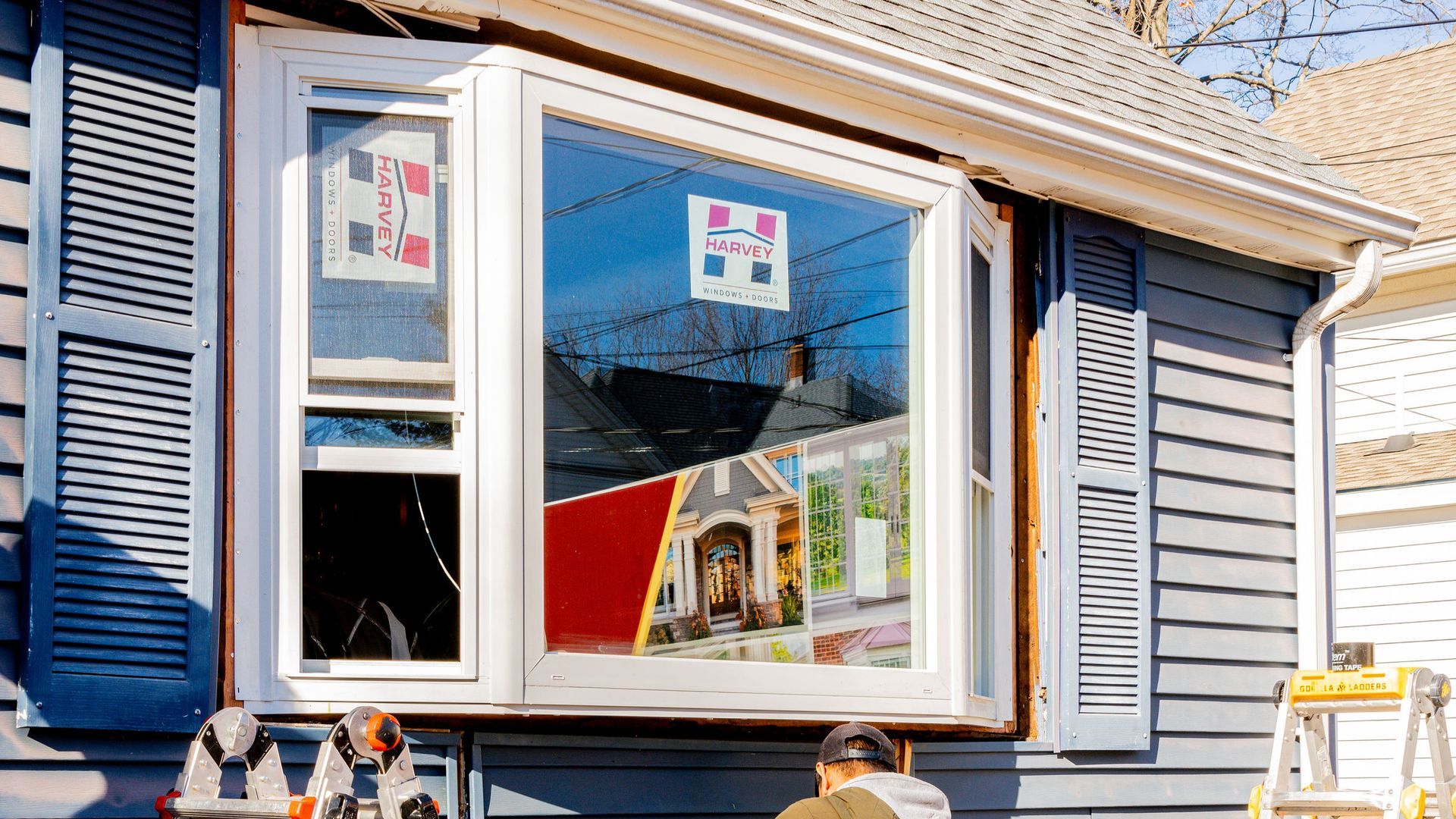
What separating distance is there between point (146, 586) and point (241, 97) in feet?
4.15

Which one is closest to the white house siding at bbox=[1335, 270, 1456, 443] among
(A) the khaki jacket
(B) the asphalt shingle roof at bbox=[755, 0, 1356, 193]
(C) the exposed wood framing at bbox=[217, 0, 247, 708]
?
(B) the asphalt shingle roof at bbox=[755, 0, 1356, 193]

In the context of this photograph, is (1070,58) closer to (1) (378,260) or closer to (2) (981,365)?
(2) (981,365)

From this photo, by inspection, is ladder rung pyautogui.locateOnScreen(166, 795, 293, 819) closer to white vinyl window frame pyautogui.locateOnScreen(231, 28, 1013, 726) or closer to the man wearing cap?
white vinyl window frame pyautogui.locateOnScreen(231, 28, 1013, 726)

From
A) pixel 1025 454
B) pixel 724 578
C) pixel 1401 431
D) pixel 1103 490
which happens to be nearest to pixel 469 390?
pixel 724 578

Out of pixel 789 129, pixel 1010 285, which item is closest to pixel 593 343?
pixel 789 129

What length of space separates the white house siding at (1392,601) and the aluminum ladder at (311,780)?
9.15 meters

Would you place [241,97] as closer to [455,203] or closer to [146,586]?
[455,203]

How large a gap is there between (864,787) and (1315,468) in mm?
3815

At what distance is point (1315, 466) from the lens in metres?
6.32

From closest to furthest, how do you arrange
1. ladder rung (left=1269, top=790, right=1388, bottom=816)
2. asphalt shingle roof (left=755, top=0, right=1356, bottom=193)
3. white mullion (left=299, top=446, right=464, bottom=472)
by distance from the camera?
white mullion (left=299, top=446, right=464, bottom=472)
asphalt shingle roof (left=755, top=0, right=1356, bottom=193)
ladder rung (left=1269, top=790, right=1388, bottom=816)

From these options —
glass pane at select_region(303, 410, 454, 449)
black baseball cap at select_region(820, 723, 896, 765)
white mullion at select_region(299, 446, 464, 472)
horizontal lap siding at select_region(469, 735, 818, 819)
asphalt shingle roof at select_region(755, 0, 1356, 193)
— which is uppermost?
asphalt shingle roof at select_region(755, 0, 1356, 193)

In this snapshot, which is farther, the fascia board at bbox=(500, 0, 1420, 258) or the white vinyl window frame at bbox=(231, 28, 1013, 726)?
the fascia board at bbox=(500, 0, 1420, 258)

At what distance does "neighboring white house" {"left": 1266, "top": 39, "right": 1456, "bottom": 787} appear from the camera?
35.7 ft

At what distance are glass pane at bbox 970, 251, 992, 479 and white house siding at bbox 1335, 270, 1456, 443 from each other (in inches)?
300
